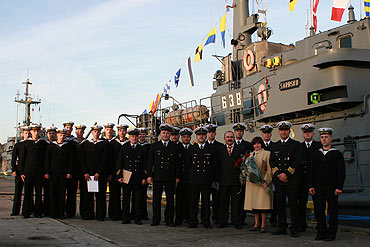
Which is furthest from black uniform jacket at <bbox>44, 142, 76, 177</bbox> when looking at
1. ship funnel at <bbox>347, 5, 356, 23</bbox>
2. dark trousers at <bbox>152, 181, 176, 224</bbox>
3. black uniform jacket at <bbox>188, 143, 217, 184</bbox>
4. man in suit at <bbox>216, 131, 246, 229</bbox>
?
ship funnel at <bbox>347, 5, 356, 23</bbox>

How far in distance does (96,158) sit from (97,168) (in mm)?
184

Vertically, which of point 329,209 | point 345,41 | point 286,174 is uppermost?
point 345,41

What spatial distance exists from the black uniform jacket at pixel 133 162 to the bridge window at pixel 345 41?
5137mm

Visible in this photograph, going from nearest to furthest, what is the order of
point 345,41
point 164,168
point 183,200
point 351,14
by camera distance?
point 164,168
point 183,200
point 345,41
point 351,14

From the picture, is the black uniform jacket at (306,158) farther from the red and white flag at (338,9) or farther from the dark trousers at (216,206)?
the red and white flag at (338,9)

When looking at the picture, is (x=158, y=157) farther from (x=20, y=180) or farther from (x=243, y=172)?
(x=20, y=180)

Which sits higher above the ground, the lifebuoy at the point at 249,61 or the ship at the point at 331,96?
the lifebuoy at the point at 249,61

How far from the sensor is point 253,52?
12656 millimetres

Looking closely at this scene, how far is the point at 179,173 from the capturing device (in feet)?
23.4

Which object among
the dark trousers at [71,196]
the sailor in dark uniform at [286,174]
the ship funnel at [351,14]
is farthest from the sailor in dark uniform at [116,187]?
the ship funnel at [351,14]

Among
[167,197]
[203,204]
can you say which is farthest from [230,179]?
[167,197]

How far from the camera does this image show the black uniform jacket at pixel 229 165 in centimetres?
680

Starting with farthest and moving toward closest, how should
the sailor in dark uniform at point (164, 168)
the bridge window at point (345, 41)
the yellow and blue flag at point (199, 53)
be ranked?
the yellow and blue flag at point (199, 53) → the bridge window at point (345, 41) → the sailor in dark uniform at point (164, 168)

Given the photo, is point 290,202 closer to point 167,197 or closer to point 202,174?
point 202,174
